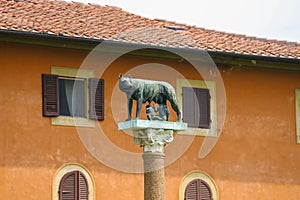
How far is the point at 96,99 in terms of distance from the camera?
1244 inches

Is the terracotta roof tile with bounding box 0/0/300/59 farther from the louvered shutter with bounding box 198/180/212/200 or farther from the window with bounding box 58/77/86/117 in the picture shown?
the louvered shutter with bounding box 198/180/212/200

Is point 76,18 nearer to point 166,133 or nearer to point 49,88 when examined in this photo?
point 49,88

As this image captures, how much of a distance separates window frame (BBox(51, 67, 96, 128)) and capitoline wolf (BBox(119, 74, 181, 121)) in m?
5.33

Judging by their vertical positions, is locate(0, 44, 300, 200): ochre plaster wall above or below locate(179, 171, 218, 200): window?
above

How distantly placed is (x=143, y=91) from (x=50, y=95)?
5.76m

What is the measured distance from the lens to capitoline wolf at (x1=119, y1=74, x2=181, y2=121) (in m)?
25.3

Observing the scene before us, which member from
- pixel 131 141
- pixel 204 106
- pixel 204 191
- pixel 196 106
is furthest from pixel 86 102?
pixel 204 191

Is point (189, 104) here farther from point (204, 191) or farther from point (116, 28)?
point (116, 28)

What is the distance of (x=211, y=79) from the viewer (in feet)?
109

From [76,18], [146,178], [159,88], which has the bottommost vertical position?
[146,178]

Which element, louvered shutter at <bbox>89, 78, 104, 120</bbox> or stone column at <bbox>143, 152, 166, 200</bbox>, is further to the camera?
louvered shutter at <bbox>89, 78, 104, 120</bbox>

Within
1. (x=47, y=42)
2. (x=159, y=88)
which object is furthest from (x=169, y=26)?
(x=159, y=88)

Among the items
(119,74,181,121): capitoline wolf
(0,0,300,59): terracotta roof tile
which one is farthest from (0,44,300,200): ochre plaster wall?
(119,74,181,121): capitoline wolf

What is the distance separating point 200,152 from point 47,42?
14.7 feet
